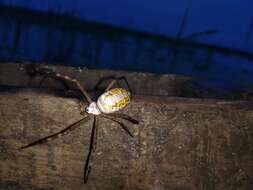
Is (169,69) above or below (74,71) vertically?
above

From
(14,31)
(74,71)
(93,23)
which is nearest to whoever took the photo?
(74,71)

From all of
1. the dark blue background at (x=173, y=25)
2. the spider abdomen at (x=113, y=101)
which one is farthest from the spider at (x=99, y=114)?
the dark blue background at (x=173, y=25)

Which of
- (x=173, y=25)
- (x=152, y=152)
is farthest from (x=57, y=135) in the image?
(x=173, y=25)

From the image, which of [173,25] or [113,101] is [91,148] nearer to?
[113,101]

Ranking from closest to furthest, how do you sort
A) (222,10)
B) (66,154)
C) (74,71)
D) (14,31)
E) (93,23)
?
(66,154) → (74,71) → (14,31) → (93,23) → (222,10)

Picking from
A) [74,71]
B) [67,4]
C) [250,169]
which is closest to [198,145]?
[250,169]

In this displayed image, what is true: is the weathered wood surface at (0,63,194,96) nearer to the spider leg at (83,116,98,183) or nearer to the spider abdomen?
the spider abdomen

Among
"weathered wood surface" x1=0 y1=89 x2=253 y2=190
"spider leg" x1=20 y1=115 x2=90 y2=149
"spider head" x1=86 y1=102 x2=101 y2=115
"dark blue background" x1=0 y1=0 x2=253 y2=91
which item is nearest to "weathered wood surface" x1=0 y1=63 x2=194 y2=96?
"weathered wood surface" x1=0 y1=89 x2=253 y2=190

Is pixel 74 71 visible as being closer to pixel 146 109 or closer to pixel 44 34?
→ pixel 146 109
